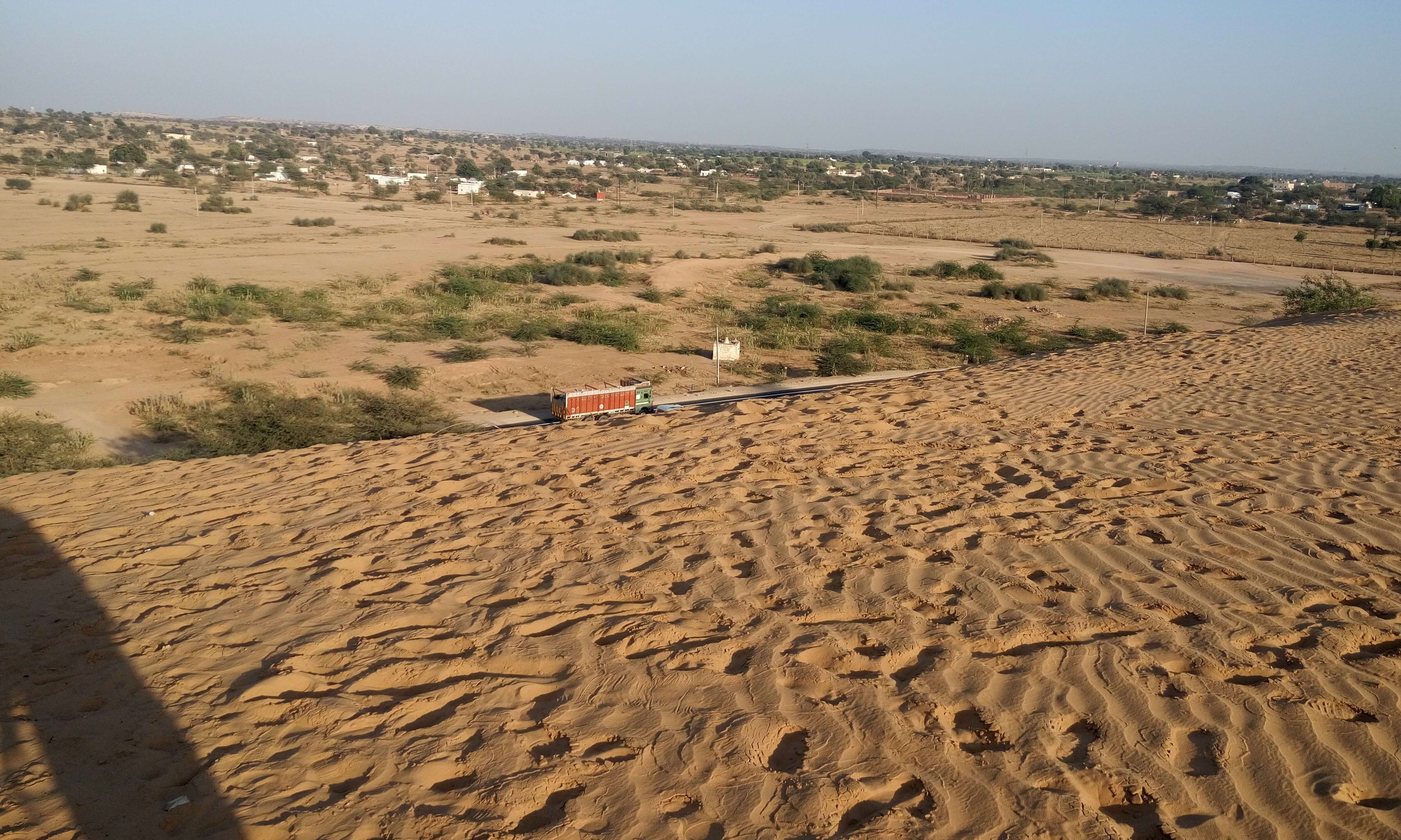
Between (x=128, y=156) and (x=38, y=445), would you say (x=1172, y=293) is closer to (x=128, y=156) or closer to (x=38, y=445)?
(x=38, y=445)

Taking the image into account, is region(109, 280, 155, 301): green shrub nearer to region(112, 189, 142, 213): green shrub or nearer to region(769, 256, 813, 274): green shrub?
region(769, 256, 813, 274): green shrub

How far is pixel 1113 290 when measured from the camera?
38.2 meters

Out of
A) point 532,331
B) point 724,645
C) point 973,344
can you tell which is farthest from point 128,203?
point 724,645

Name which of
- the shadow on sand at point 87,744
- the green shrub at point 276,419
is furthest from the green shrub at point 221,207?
the shadow on sand at point 87,744

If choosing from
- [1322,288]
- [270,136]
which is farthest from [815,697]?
[270,136]

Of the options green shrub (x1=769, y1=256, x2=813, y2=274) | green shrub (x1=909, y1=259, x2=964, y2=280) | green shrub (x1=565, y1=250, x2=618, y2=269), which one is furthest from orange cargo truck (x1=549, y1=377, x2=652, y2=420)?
green shrub (x1=909, y1=259, x2=964, y2=280)

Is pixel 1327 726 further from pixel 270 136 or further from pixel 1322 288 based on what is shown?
pixel 270 136

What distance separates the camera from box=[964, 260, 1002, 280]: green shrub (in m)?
41.2

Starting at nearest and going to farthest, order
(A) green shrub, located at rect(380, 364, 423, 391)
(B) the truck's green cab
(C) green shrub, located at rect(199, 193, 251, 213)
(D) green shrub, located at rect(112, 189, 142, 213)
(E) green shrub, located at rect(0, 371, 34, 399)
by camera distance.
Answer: (B) the truck's green cab
(E) green shrub, located at rect(0, 371, 34, 399)
(A) green shrub, located at rect(380, 364, 423, 391)
(D) green shrub, located at rect(112, 189, 142, 213)
(C) green shrub, located at rect(199, 193, 251, 213)

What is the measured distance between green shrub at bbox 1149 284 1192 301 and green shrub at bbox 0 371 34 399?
36832 mm

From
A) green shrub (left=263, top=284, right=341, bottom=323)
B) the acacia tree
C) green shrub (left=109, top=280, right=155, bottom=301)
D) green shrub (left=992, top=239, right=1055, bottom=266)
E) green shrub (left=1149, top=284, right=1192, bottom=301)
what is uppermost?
the acacia tree

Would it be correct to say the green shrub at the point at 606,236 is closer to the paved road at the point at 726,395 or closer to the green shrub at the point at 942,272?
the green shrub at the point at 942,272

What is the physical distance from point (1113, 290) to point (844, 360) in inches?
821

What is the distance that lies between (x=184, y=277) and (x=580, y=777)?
107 ft
